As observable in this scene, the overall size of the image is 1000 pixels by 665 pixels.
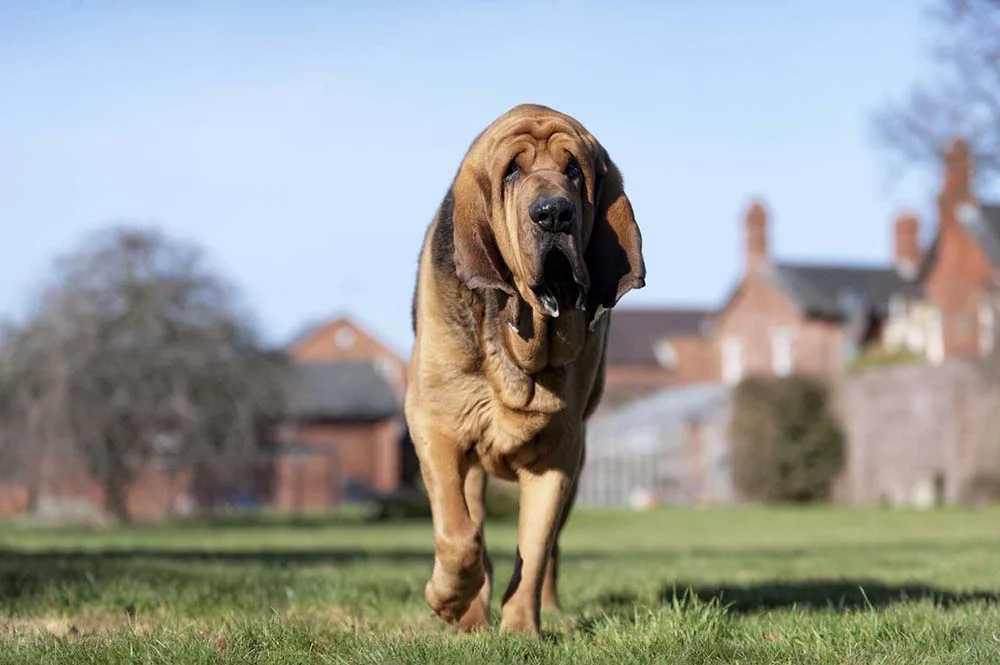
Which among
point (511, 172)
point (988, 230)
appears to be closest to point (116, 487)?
point (988, 230)

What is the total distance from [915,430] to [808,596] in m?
32.8

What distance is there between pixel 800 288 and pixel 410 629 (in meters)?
54.8

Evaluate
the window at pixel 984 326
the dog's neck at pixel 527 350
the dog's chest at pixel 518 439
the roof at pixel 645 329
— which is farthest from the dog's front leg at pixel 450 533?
the roof at pixel 645 329

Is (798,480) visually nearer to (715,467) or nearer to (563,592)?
(715,467)

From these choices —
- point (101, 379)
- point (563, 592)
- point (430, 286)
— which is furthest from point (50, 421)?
point (430, 286)

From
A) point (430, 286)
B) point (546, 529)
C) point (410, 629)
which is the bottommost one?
point (410, 629)

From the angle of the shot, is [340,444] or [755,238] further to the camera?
[340,444]

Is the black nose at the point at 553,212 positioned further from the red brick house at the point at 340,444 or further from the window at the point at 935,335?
the red brick house at the point at 340,444

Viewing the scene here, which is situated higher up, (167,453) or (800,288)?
(800,288)

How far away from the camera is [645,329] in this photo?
92625 millimetres

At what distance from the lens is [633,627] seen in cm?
554

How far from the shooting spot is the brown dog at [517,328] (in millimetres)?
5348

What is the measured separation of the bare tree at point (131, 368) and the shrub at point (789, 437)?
1477 centimetres

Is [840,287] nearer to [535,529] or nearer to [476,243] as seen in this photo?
[535,529]
